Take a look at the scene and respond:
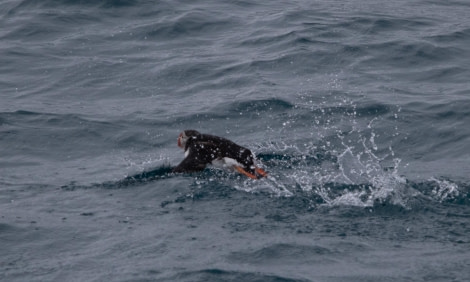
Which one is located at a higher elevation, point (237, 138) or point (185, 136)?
point (185, 136)

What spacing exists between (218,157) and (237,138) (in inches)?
81.6

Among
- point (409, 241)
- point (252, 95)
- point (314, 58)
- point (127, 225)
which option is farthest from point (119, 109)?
point (409, 241)

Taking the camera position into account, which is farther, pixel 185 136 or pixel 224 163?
pixel 185 136

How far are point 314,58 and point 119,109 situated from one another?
4517mm

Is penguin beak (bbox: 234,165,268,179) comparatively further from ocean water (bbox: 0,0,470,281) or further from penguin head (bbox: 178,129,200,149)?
penguin head (bbox: 178,129,200,149)

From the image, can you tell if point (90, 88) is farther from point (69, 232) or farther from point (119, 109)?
point (69, 232)

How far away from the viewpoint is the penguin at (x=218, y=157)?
12.7m

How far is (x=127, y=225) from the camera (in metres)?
11.0

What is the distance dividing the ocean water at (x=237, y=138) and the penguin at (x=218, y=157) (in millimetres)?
215

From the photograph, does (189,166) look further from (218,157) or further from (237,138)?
(237,138)

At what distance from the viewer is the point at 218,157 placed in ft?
42.5

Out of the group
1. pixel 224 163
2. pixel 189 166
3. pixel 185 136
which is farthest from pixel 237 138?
pixel 189 166

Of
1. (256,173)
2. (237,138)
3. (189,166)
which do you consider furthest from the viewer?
(237,138)

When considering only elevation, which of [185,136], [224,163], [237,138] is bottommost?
[237,138]
